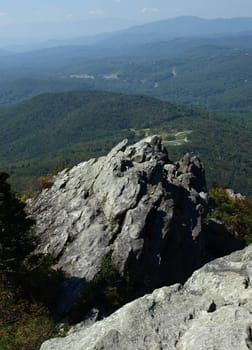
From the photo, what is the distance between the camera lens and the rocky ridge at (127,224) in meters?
32.5

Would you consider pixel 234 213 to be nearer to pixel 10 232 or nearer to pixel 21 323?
pixel 10 232

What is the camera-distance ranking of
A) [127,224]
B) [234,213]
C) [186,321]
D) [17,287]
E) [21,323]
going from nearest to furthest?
[186,321], [21,323], [17,287], [127,224], [234,213]

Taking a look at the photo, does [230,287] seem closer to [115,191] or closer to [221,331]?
[221,331]

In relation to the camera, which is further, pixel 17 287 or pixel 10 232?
pixel 17 287

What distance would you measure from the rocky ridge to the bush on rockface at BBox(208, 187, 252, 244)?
6.69 metres

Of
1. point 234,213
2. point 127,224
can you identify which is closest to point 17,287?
point 127,224

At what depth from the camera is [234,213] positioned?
56750 millimetres

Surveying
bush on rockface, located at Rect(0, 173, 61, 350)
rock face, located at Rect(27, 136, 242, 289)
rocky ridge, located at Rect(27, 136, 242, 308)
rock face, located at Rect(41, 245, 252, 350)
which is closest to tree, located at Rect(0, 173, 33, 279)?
bush on rockface, located at Rect(0, 173, 61, 350)

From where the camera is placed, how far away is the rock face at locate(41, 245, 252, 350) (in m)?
14.9

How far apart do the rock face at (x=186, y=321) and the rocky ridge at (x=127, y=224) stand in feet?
40.9

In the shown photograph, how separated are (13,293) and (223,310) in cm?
1652

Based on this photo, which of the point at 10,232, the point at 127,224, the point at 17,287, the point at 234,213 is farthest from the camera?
the point at 234,213

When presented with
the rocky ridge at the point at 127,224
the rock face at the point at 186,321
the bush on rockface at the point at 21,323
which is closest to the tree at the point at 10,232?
the bush on rockface at the point at 21,323

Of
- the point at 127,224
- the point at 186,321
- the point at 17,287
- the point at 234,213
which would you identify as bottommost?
the point at 234,213
